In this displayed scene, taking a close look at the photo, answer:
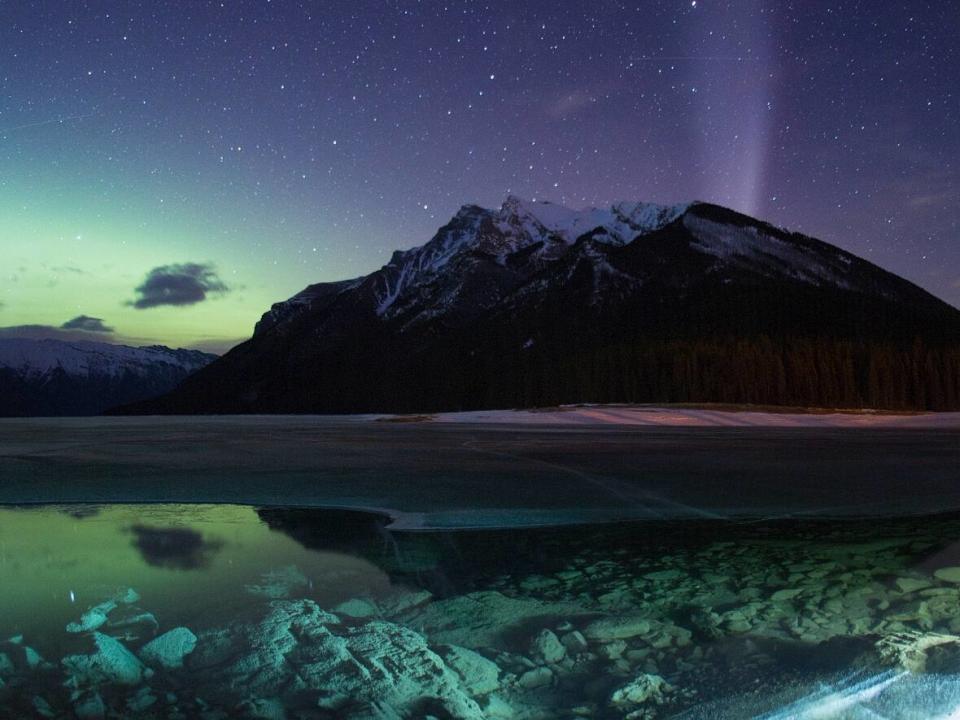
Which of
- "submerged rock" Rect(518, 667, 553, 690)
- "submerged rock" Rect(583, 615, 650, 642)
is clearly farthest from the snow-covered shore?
"submerged rock" Rect(518, 667, 553, 690)

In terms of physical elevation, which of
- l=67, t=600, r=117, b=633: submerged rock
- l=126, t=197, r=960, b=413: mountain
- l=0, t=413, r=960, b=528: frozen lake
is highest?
l=126, t=197, r=960, b=413: mountain

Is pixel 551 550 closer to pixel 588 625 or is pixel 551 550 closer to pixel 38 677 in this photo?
pixel 588 625

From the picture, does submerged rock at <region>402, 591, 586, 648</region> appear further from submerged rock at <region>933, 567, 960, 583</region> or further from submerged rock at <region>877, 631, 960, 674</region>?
submerged rock at <region>933, 567, 960, 583</region>

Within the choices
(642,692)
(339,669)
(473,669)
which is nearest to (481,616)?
(473,669)

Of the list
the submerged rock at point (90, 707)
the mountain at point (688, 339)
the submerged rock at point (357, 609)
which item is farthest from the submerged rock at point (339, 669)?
the mountain at point (688, 339)

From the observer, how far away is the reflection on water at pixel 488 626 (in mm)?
3209

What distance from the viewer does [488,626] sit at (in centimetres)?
414

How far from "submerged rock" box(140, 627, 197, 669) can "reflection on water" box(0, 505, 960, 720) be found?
16 millimetres

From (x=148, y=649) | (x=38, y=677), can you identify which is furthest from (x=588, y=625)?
(x=38, y=677)

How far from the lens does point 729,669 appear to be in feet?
11.3

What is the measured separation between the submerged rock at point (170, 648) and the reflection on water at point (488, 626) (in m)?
Result: 0.02

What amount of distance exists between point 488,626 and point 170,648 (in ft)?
6.02

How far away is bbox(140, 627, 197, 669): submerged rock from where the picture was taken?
3705 mm

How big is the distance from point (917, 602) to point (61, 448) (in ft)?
72.5
